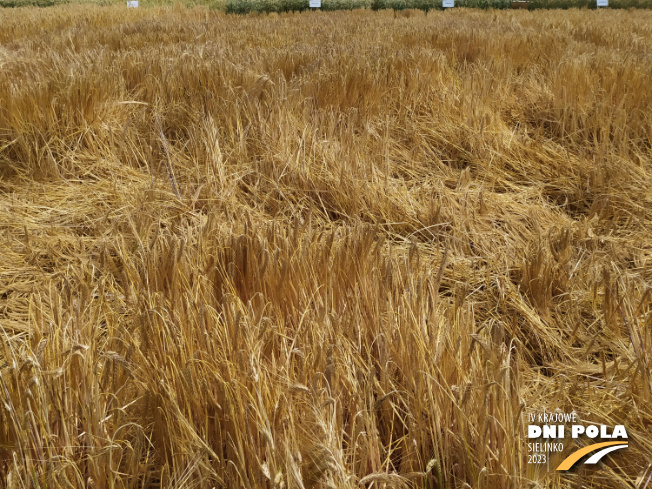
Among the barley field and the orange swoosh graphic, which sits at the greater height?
the barley field

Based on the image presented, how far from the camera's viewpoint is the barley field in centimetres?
82

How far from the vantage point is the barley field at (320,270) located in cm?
82

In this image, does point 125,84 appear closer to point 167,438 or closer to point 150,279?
point 150,279

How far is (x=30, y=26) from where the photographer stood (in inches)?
281

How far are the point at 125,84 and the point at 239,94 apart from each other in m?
0.74

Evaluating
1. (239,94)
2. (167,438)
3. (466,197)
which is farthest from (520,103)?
(167,438)
